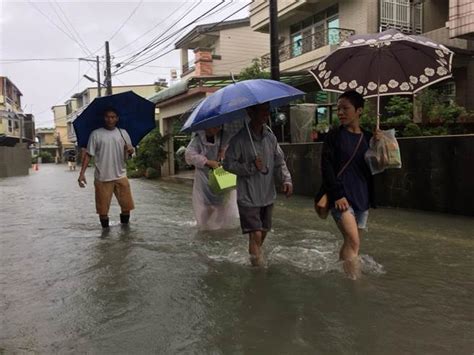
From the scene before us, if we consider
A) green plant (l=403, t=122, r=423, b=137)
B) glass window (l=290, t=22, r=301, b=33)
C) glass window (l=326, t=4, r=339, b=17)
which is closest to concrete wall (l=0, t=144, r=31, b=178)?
glass window (l=290, t=22, r=301, b=33)

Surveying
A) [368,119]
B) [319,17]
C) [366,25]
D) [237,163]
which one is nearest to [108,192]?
[237,163]

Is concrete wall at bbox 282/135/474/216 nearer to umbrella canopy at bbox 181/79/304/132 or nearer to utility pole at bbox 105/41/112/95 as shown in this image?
umbrella canopy at bbox 181/79/304/132

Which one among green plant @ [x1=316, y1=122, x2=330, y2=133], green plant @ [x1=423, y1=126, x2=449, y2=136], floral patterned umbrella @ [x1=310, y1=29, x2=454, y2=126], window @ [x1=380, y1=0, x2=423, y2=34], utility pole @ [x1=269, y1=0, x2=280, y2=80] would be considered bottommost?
green plant @ [x1=423, y1=126, x2=449, y2=136]

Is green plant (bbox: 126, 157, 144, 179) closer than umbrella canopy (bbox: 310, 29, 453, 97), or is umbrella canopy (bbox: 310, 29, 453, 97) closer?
umbrella canopy (bbox: 310, 29, 453, 97)

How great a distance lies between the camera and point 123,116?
778 centimetres

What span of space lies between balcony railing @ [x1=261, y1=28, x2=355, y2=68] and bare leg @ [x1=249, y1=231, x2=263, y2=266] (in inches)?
568

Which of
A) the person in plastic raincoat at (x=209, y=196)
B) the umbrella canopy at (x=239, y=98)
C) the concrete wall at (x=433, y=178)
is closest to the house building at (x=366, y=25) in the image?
the concrete wall at (x=433, y=178)

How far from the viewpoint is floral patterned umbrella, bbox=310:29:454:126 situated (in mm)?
4965

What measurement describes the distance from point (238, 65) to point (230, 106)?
1084 inches

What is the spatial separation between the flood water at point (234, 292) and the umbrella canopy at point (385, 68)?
186 centimetres

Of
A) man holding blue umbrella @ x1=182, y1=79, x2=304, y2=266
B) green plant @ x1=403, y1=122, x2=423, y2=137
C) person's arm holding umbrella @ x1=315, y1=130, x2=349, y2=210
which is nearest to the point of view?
person's arm holding umbrella @ x1=315, y1=130, x2=349, y2=210

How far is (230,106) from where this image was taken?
4801 mm

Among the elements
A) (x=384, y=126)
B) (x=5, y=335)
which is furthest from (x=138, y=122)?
(x=384, y=126)

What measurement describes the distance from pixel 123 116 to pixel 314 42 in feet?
49.2
